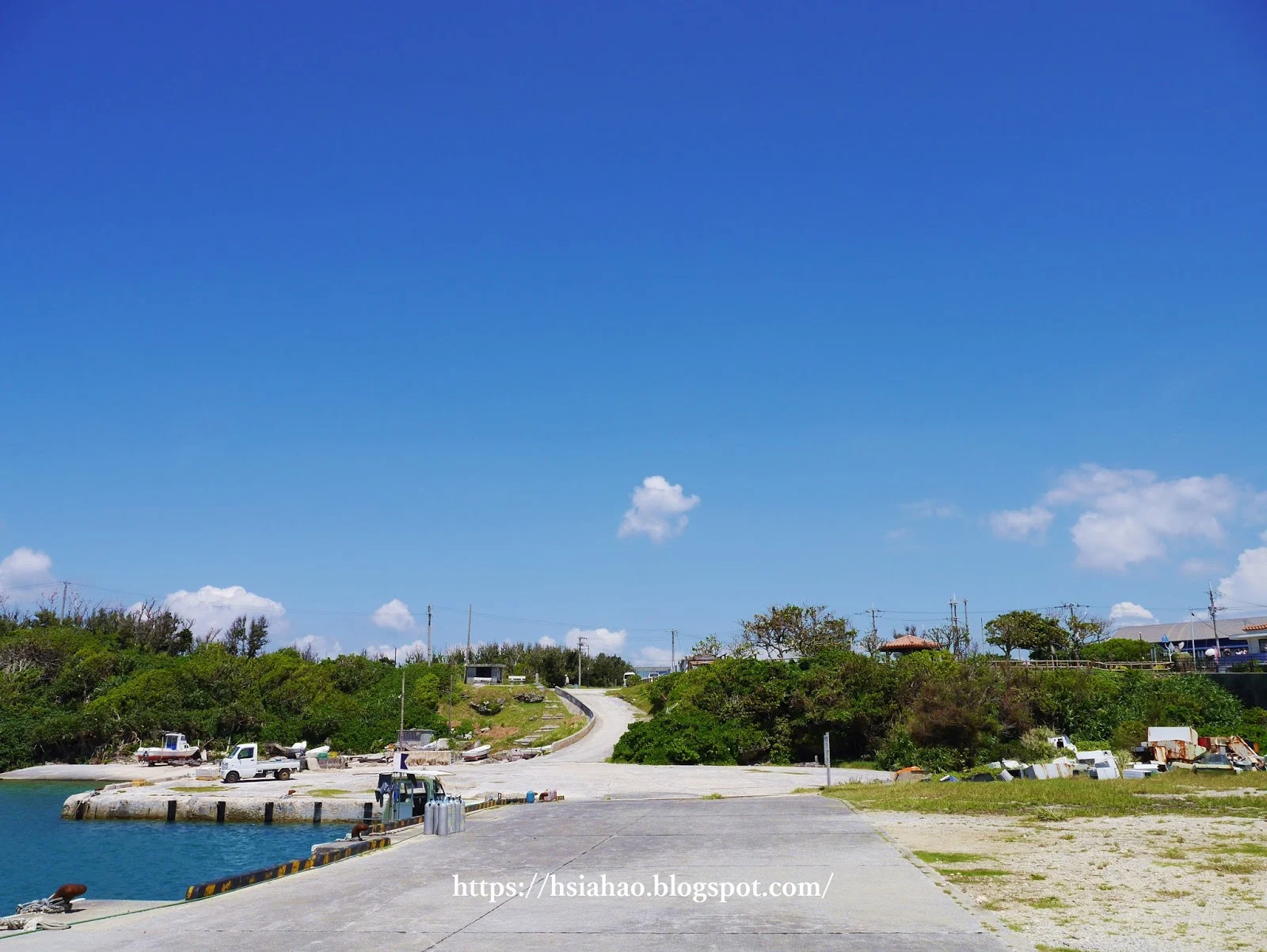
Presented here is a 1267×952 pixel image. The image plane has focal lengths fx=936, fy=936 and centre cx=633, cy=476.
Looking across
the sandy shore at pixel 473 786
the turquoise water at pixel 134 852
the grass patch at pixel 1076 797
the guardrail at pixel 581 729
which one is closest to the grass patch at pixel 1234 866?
the grass patch at pixel 1076 797

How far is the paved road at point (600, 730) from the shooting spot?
49.9 metres

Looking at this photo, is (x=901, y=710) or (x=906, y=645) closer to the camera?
(x=901, y=710)

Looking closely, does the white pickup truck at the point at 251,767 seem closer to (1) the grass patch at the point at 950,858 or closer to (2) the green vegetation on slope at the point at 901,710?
(2) the green vegetation on slope at the point at 901,710

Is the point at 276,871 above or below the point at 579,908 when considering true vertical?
below

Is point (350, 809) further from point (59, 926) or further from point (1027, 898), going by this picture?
point (1027, 898)

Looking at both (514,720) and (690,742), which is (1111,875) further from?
(514,720)

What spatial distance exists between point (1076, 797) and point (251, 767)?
3460cm

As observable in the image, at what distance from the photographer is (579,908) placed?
12.7 meters

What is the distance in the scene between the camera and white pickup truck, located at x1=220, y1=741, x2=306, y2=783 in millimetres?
42438

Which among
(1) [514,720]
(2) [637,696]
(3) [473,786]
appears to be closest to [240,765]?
(3) [473,786]

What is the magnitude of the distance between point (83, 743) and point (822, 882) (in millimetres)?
60481

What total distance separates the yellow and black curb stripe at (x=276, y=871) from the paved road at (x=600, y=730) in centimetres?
2847

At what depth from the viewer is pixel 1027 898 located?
12484 millimetres

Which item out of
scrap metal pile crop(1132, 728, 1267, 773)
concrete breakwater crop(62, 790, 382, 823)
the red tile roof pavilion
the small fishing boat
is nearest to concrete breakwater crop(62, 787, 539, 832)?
concrete breakwater crop(62, 790, 382, 823)
